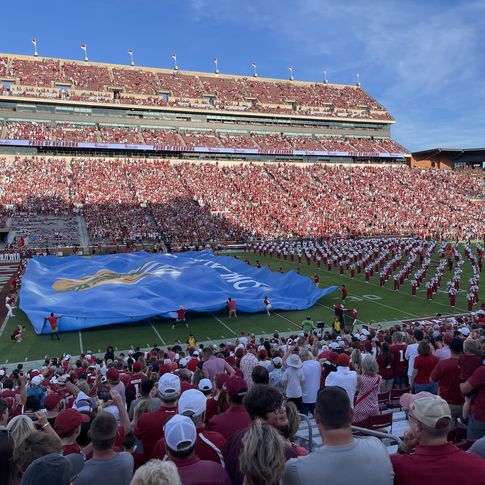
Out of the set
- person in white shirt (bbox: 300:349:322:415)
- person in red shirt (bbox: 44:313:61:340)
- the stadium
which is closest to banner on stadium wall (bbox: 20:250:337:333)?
the stadium

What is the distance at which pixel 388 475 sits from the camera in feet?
7.37

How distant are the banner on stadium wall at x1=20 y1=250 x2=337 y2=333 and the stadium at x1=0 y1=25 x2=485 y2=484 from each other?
0.11 m

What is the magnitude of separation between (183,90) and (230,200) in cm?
2063

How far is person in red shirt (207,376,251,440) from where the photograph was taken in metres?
3.37

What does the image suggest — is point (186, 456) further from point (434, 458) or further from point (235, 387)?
point (434, 458)

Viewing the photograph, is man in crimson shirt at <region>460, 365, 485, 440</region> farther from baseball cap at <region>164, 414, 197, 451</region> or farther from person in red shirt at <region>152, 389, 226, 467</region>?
baseball cap at <region>164, 414, 197, 451</region>

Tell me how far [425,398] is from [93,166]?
43785mm

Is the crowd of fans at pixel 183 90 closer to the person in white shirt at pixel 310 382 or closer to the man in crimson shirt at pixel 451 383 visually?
the person in white shirt at pixel 310 382

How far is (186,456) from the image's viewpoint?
8.32ft

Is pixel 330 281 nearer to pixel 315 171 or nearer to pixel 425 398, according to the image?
pixel 425 398

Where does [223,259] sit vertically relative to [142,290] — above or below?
above

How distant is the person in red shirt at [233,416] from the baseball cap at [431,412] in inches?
55.3

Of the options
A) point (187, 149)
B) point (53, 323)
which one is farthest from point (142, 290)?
point (187, 149)

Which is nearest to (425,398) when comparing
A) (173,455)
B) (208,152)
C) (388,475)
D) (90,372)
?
(388,475)
